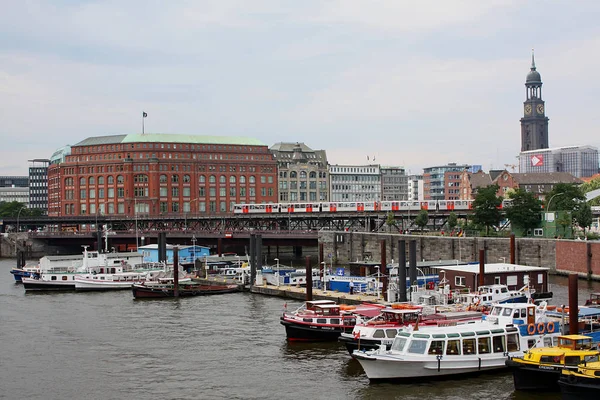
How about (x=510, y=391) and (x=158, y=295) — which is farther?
(x=158, y=295)

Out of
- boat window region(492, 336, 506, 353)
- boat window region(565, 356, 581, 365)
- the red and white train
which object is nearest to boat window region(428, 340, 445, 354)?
boat window region(492, 336, 506, 353)

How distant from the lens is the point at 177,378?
53.1m

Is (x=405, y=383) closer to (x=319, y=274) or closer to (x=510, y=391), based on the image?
(x=510, y=391)

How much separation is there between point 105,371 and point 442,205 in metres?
115

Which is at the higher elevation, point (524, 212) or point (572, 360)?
point (524, 212)

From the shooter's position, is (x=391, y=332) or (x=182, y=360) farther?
(x=182, y=360)

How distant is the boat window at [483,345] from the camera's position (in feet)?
168

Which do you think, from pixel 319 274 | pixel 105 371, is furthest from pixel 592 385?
pixel 319 274

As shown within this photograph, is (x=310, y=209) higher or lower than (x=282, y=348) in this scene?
higher

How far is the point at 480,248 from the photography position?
376 feet

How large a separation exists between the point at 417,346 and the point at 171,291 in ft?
166

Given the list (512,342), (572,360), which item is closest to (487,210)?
(512,342)

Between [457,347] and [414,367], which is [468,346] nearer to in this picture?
[457,347]

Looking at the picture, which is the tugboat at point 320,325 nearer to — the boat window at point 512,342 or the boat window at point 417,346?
the boat window at point 417,346
